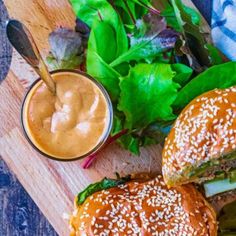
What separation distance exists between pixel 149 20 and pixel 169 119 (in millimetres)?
238

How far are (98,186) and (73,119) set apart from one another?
20 centimetres

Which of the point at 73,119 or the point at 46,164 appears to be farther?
the point at 46,164

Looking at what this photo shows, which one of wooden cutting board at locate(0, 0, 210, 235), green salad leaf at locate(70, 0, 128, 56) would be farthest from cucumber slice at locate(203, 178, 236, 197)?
green salad leaf at locate(70, 0, 128, 56)

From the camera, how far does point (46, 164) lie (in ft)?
5.76

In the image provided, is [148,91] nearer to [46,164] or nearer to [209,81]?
[209,81]

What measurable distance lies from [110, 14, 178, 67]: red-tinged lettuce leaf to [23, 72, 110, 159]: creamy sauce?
0.38ft

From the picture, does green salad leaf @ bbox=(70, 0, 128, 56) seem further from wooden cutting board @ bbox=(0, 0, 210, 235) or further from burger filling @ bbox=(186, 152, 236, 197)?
burger filling @ bbox=(186, 152, 236, 197)

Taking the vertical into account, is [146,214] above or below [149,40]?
below

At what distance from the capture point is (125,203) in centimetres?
164

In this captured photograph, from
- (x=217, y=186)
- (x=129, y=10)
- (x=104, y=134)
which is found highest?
(x=129, y=10)

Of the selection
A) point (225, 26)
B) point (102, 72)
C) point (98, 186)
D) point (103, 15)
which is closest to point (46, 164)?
point (98, 186)

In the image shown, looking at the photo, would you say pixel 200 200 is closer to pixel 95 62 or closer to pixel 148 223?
pixel 148 223

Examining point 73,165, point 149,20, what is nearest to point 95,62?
point 149,20

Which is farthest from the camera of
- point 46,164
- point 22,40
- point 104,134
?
point 46,164
